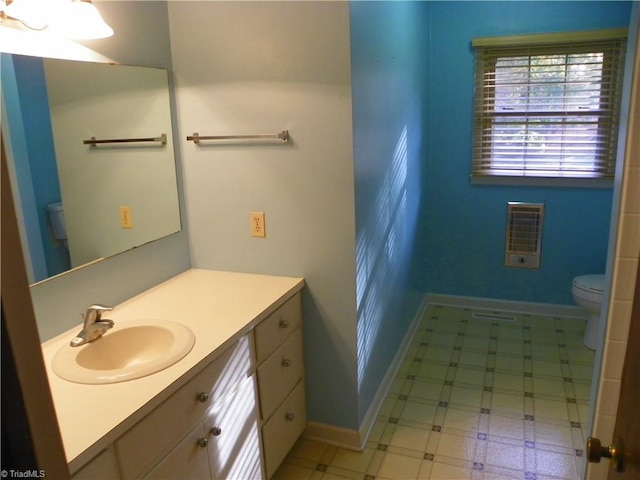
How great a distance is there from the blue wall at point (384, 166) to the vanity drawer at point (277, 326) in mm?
286

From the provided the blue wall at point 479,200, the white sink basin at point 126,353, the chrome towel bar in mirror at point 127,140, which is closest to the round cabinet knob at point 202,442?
the white sink basin at point 126,353

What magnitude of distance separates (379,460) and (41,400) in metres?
2.04

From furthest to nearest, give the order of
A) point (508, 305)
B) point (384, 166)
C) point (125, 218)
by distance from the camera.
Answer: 1. point (508, 305)
2. point (384, 166)
3. point (125, 218)

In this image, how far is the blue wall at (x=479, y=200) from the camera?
3.49 m

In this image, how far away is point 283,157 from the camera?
7.40ft

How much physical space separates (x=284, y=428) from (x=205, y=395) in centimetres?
75

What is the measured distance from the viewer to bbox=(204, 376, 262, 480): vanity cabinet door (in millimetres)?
1758

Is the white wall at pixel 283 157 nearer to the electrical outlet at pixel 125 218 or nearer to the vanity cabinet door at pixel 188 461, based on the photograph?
the electrical outlet at pixel 125 218

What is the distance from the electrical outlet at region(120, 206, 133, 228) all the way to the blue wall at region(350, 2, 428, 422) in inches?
37.3

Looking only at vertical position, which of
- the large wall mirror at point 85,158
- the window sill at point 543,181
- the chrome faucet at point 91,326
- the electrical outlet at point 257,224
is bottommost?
the chrome faucet at point 91,326

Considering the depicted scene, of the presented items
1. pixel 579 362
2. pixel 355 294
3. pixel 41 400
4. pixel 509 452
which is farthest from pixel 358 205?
pixel 579 362

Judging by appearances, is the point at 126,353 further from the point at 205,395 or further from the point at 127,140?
the point at 127,140

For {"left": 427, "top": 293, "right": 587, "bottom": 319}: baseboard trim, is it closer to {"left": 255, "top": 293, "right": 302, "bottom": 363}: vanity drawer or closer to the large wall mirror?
{"left": 255, "top": 293, "right": 302, "bottom": 363}: vanity drawer

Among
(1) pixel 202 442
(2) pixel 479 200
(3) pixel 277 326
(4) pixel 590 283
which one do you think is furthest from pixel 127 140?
(4) pixel 590 283
